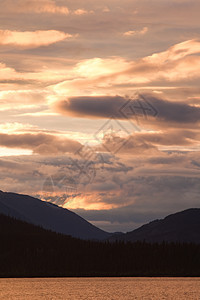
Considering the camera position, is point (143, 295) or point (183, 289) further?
point (183, 289)

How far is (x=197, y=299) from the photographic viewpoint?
121 meters

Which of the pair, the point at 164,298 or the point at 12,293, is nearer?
the point at 164,298

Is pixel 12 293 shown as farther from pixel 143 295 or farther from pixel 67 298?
pixel 143 295

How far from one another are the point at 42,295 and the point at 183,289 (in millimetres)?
39574

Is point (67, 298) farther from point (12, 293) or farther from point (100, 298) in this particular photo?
point (12, 293)

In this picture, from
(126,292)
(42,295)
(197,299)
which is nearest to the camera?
(197,299)

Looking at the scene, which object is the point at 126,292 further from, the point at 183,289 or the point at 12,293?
the point at 12,293

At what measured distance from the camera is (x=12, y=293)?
5330 inches

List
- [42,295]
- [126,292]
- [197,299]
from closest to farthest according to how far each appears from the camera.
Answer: [197,299] < [42,295] < [126,292]

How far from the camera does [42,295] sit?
132 meters

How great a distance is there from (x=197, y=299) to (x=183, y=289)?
93.0ft

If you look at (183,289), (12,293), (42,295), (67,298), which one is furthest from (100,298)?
(183,289)

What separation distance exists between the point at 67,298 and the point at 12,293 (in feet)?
57.3

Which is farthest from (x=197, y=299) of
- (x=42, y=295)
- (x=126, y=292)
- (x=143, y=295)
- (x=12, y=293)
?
(x=12, y=293)
